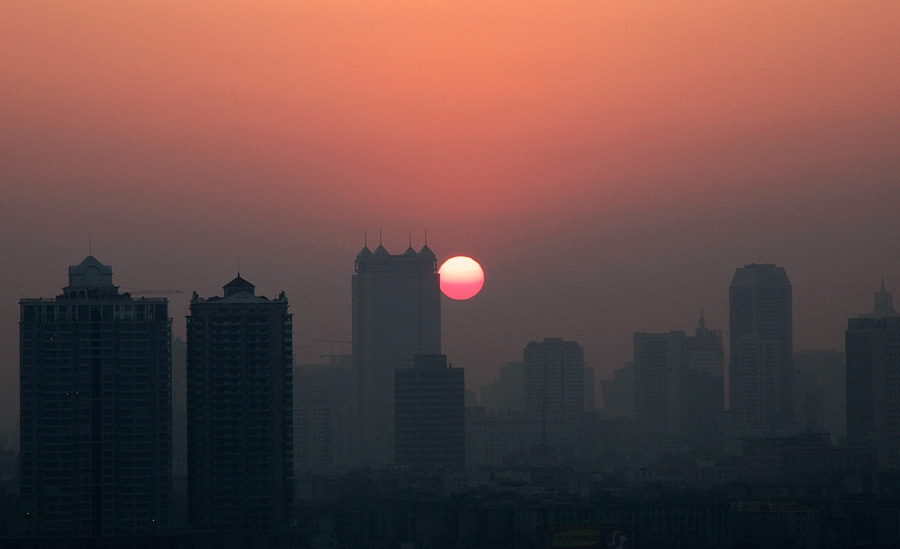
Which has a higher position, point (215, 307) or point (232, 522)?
point (215, 307)

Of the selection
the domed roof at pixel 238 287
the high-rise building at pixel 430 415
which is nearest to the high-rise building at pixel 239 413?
the domed roof at pixel 238 287

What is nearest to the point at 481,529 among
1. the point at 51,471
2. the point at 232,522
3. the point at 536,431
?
the point at 232,522

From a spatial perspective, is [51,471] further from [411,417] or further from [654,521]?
[411,417]

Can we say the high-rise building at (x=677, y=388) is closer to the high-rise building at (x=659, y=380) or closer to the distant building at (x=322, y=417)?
the high-rise building at (x=659, y=380)

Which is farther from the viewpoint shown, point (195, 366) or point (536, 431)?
point (536, 431)

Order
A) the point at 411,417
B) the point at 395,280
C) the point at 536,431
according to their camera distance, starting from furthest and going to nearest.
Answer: the point at 395,280 → the point at 536,431 → the point at 411,417

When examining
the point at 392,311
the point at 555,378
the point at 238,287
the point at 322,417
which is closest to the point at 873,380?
the point at 555,378
